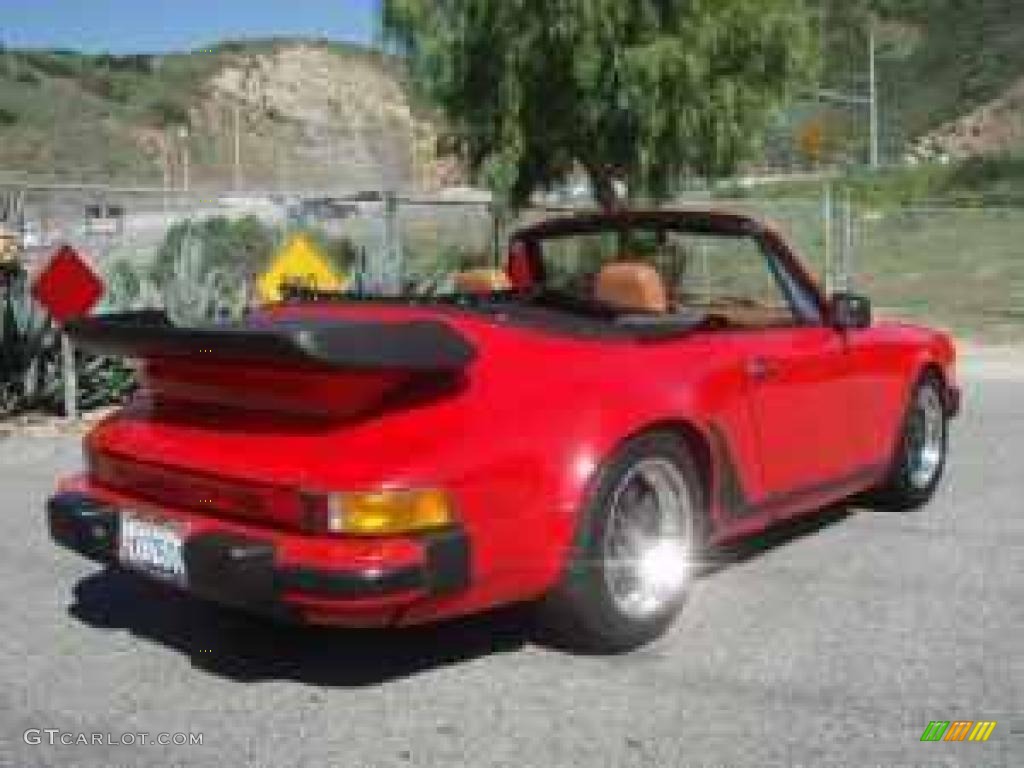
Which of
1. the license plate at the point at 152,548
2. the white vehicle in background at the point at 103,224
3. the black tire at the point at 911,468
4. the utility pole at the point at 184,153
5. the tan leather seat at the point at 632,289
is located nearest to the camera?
the license plate at the point at 152,548

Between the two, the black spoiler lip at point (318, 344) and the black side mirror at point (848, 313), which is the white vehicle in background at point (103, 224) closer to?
the black side mirror at point (848, 313)

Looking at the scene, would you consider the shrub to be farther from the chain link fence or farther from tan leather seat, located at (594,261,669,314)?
tan leather seat, located at (594,261,669,314)

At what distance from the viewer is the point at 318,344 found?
459cm

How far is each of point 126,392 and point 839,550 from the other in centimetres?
684

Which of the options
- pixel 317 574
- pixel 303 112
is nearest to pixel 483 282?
pixel 317 574

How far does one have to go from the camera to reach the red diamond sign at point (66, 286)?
1066 centimetres

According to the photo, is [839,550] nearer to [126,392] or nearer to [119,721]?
[119,721]

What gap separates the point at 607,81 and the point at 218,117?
69696mm

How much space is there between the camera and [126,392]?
12055 mm

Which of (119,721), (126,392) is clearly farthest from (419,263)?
(119,721)

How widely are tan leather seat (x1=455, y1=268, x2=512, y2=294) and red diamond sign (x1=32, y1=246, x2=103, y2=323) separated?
4705mm

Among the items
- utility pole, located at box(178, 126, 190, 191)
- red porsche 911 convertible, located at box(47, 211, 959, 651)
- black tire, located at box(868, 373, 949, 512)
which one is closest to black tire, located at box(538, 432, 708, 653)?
red porsche 911 convertible, located at box(47, 211, 959, 651)

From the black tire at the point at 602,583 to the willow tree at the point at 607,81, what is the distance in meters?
13.3

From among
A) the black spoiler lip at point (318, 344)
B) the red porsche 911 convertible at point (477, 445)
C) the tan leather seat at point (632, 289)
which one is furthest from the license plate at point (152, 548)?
the tan leather seat at point (632, 289)
